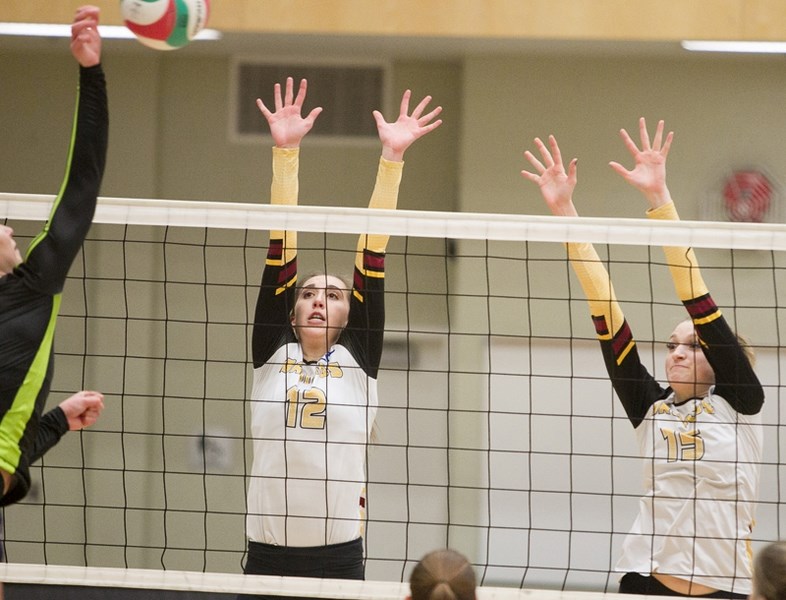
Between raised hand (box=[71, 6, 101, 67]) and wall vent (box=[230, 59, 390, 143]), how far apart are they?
4765 mm

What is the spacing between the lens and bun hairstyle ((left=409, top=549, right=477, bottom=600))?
2.31 m

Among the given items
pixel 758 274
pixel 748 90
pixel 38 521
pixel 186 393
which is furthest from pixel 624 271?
pixel 38 521

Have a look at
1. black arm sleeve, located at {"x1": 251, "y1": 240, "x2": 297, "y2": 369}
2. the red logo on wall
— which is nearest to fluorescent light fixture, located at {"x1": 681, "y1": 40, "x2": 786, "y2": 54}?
the red logo on wall

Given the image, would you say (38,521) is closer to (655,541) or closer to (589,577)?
(589,577)

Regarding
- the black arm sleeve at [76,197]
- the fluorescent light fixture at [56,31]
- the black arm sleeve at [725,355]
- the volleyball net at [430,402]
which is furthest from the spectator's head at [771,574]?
the fluorescent light fixture at [56,31]

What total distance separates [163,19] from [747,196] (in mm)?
4810

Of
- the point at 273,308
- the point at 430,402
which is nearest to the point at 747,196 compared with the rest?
the point at 430,402

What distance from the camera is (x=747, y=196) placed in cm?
700

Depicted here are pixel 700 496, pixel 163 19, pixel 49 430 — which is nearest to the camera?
pixel 49 430

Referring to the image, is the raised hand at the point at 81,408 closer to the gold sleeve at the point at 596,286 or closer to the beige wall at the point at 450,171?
the gold sleeve at the point at 596,286

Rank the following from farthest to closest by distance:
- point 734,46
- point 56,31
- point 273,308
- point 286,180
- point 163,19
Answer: point 56,31
point 734,46
point 286,180
point 273,308
point 163,19

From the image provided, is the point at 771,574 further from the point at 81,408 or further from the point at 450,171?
the point at 450,171

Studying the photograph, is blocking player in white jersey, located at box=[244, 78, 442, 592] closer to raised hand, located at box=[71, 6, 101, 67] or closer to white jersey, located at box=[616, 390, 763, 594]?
white jersey, located at box=[616, 390, 763, 594]

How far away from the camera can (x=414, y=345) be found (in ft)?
24.7
